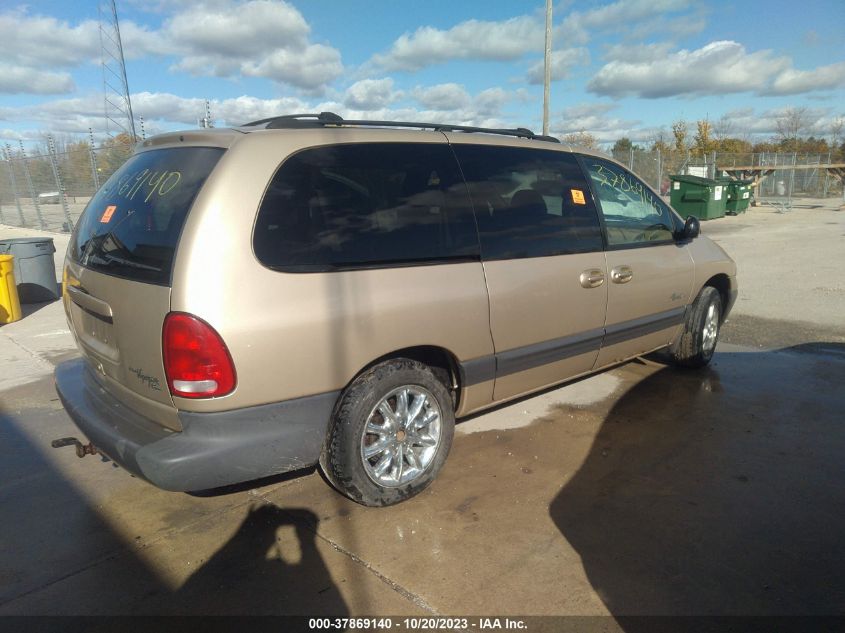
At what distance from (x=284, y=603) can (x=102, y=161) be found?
16637 mm

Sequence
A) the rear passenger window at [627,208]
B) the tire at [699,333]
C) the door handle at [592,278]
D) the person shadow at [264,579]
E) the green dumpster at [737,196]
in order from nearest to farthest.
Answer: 1. the person shadow at [264,579]
2. the door handle at [592,278]
3. the rear passenger window at [627,208]
4. the tire at [699,333]
5. the green dumpster at [737,196]

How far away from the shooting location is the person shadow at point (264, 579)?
2.47 metres

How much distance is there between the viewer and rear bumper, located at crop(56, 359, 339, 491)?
2.53m

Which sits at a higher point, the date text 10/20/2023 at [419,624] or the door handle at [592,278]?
the door handle at [592,278]

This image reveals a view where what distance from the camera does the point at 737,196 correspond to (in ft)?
68.6

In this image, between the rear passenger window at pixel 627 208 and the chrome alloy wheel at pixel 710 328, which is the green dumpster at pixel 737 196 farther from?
the rear passenger window at pixel 627 208

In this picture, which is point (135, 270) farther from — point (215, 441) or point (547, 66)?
point (547, 66)

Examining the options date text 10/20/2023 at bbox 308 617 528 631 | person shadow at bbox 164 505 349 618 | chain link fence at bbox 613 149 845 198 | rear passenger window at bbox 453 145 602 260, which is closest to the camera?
date text 10/20/2023 at bbox 308 617 528 631

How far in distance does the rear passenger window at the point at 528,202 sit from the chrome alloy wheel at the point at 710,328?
5.67 feet

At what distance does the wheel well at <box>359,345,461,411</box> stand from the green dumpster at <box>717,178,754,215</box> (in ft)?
66.6

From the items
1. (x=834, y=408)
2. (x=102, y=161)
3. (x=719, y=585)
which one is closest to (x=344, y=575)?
(x=719, y=585)

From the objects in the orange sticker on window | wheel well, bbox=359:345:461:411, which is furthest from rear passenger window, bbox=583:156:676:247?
the orange sticker on window

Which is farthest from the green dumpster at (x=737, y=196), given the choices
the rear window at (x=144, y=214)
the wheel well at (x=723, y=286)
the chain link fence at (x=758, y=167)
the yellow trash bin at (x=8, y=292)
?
the rear window at (x=144, y=214)

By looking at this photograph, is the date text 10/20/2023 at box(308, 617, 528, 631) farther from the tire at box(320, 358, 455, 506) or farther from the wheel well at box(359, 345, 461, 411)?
the wheel well at box(359, 345, 461, 411)
